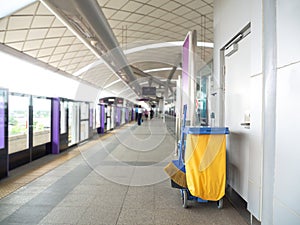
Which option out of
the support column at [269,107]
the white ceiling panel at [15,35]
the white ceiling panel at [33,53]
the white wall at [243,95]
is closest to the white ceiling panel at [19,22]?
the white ceiling panel at [15,35]

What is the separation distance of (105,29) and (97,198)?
358cm

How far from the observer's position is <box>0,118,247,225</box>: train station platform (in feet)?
9.20

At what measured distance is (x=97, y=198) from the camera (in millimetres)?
3461

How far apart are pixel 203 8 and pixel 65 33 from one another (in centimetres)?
647

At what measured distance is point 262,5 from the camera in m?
2.49

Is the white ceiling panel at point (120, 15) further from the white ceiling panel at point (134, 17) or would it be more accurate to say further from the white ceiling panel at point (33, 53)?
the white ceiling panel at point (33, 53)

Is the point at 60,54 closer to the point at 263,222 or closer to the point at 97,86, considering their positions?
the point at 97,86

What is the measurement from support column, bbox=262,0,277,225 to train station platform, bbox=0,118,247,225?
24.8 inches

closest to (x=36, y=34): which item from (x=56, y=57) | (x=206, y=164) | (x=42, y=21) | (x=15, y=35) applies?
(x=15, y=35)

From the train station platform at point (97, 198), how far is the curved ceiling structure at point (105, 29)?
283 centimetres

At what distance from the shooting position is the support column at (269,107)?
2.26 m

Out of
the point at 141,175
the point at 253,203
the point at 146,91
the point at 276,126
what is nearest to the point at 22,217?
the point at 141,175

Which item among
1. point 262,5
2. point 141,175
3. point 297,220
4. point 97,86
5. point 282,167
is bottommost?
point 141,175

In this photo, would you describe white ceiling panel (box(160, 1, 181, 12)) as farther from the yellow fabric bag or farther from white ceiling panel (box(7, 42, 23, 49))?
the yellow fabric bag
